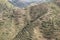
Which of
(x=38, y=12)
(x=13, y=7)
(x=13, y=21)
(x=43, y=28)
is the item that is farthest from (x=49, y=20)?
(x=13, y=7)

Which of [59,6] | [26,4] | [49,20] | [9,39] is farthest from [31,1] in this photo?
[9,39]

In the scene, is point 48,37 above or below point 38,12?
below

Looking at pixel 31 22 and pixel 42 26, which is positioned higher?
pixel 31 22

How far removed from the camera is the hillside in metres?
5.57

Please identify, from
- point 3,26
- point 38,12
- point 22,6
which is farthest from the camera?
point 22,6

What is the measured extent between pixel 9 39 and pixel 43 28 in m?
1.10

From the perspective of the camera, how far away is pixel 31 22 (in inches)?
238

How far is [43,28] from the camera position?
5641mm

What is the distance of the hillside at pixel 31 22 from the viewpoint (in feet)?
18.3

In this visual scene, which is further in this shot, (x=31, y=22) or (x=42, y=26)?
(x=31, y=22)

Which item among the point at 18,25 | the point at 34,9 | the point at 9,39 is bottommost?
the point at 9,39

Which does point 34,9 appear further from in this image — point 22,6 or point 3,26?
point 3,26

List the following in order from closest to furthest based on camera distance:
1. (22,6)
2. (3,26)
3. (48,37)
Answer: (48,37) → (3,26) → (22,6)

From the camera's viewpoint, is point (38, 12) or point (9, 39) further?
point (38, 12)
